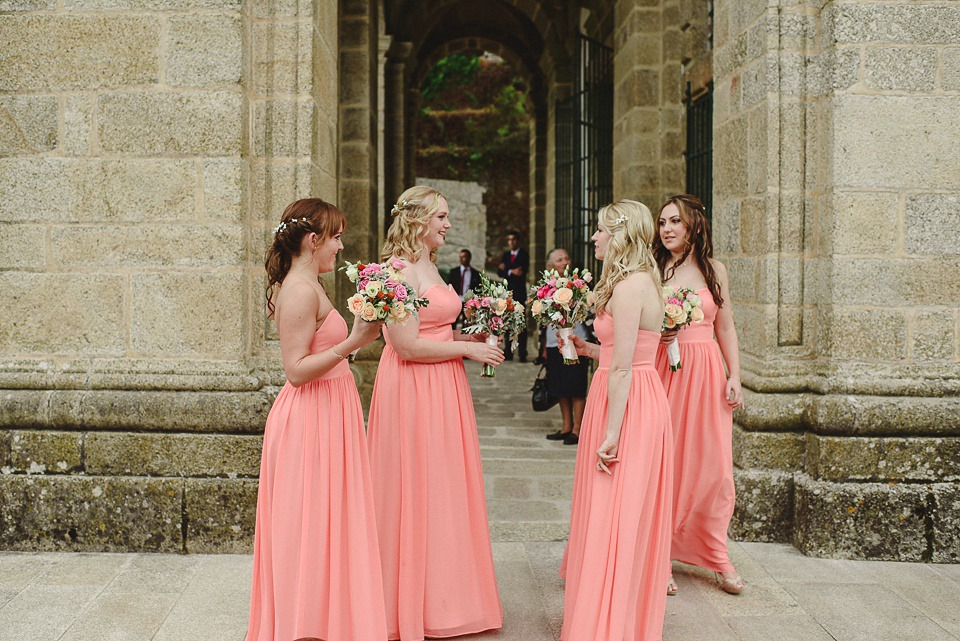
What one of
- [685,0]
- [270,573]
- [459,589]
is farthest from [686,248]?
[685,0]

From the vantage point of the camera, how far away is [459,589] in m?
3.44

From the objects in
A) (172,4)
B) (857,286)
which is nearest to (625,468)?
(857,286)

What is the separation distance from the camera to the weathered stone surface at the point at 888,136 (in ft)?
14.5

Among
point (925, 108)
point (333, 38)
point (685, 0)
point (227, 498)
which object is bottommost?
point (227, 498)

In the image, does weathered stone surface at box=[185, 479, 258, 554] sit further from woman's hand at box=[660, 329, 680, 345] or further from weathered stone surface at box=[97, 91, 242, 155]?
woman's hand at box=[660, 329, 680, 345]

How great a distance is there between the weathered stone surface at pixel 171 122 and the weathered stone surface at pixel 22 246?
0.62 m

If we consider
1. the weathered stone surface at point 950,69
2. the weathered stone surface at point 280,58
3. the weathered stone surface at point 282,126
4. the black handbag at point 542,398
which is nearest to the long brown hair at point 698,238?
the weathered stone surface at point 950,69

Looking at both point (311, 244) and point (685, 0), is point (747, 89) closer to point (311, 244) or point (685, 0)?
point (311, 244)

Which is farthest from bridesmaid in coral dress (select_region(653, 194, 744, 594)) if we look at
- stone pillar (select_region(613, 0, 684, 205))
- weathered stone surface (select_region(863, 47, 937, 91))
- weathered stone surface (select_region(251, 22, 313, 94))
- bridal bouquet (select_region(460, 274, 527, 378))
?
stone pillar (select_region(613, 0, 684, 205))

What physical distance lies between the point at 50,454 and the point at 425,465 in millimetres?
2245

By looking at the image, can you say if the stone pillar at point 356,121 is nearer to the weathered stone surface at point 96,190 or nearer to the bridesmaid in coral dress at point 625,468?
the weathered stone surface at point 96,190

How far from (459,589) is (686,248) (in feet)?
6.05

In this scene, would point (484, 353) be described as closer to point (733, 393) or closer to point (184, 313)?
point (733, 393)

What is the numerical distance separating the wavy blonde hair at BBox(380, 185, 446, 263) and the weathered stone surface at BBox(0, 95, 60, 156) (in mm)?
2206
